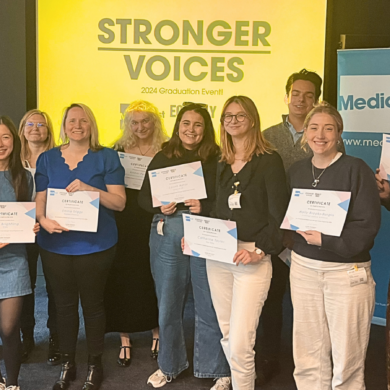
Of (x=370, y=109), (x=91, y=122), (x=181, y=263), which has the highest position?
(x=370, y=109)

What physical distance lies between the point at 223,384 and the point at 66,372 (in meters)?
0.97

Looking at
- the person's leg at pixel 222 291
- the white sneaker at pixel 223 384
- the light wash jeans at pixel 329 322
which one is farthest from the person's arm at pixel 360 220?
the white sneaker at pixel 223 384

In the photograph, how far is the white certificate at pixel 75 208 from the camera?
2.52m

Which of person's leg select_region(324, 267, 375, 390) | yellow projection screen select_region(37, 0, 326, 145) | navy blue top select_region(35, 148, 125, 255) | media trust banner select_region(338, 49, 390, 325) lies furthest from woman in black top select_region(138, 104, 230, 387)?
yellow projection screen select_region(37, 0, 326, 145)

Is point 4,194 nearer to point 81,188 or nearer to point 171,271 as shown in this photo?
point 81,188

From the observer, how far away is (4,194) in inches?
98.0

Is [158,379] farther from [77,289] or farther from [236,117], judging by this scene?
[236,117]

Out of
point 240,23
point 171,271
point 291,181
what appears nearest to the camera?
point 291,181

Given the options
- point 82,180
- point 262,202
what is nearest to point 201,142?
point 262,202

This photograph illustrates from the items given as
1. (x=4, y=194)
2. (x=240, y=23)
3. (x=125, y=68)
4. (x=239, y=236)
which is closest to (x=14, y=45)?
(x=125, y=68)

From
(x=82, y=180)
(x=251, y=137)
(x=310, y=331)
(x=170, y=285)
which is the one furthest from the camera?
(x=170, y=285)

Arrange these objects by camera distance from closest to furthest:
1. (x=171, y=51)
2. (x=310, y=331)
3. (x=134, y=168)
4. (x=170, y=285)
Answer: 1. (x=310, y=331)
2. (x=170, y=285)
3. (x=134, y=168)
4. (x=171, y=51)

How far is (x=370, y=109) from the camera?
373cm

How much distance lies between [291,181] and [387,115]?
71.1 inches
